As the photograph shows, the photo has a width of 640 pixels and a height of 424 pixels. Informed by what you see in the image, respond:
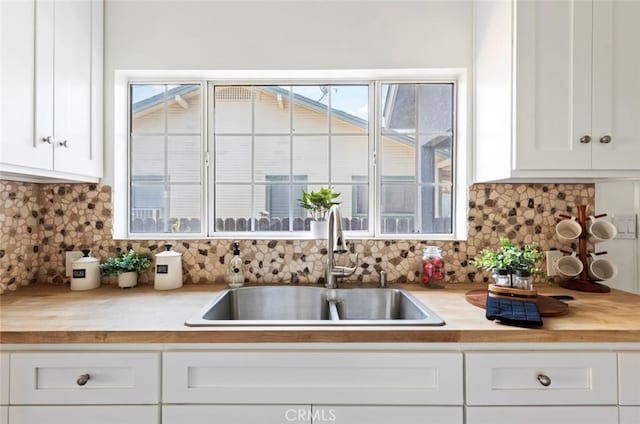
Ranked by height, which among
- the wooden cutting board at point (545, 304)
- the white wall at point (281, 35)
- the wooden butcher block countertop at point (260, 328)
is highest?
the white wall at point (281, 35)

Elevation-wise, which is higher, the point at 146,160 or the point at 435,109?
the point at 435,109

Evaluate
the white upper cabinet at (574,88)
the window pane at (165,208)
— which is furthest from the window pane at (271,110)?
the white upper cabinet at (574,88)

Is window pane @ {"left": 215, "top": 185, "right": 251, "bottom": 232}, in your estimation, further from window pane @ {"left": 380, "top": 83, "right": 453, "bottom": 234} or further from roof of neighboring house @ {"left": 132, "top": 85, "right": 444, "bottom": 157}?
window pane @ {"left": 380, "top": 83, "right": 453, "bottom": 234}

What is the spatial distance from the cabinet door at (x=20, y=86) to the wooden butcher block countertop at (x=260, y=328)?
56cm

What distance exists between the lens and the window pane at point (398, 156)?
1.86 metres
